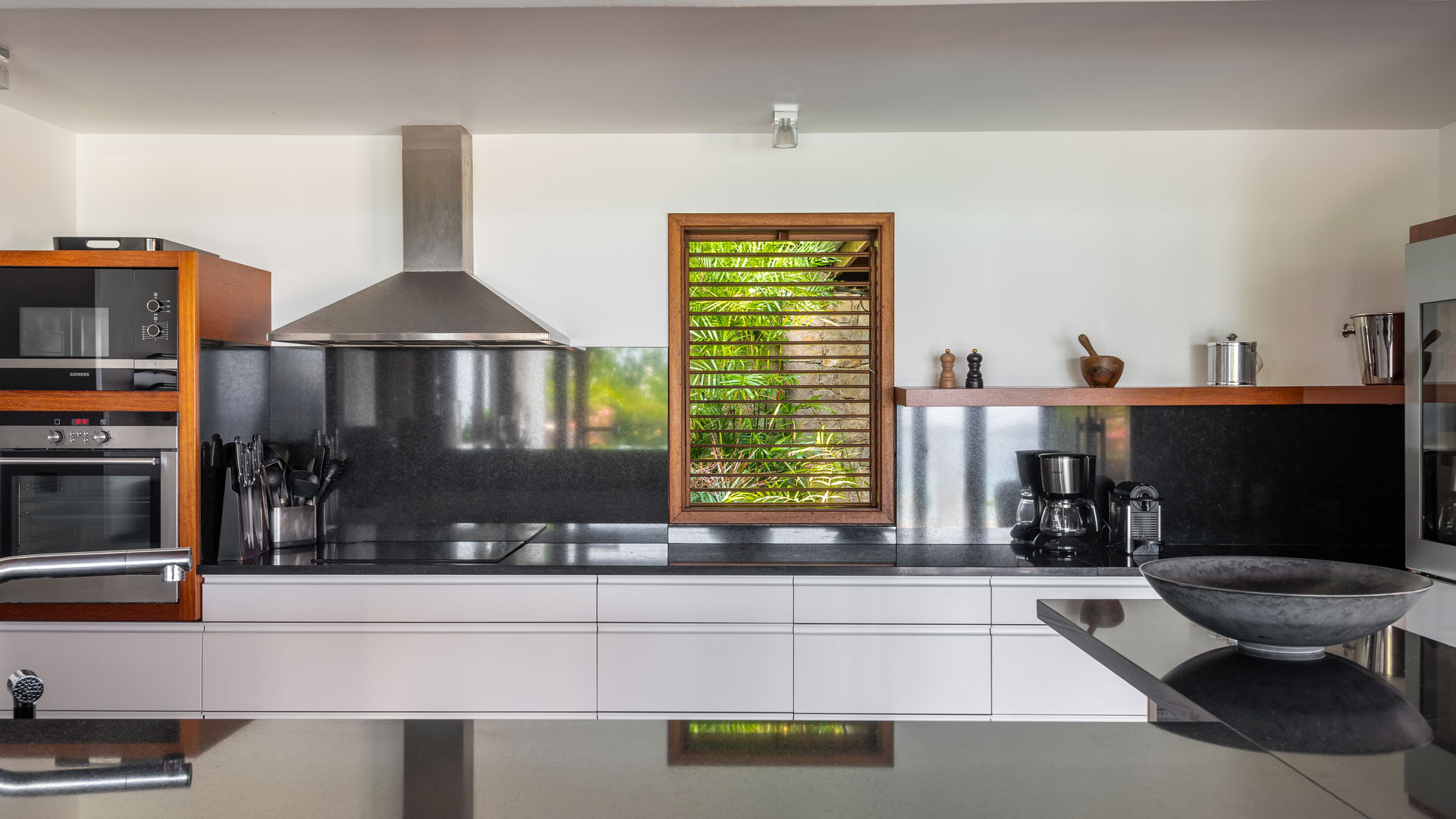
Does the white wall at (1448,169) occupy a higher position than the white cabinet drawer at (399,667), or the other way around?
the white wall at (1448,169)

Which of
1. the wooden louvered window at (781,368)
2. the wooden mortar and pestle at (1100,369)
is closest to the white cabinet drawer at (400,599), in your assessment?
the wooden louvered window at (781,368)

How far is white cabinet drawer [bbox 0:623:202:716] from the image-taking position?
108 inches

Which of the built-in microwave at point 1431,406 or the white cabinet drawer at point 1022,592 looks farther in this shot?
the white cabinet drawer at point 1022,592


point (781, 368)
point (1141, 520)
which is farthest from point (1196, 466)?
point (781, 368)

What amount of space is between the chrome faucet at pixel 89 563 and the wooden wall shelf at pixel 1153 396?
233cm

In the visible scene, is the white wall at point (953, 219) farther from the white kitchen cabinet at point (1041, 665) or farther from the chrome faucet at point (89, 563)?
the chrome faucet at point (89, 563)

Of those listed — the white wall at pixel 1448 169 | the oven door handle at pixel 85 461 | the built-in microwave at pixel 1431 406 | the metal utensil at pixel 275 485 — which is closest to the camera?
the built-in microwave at pixel 1431 406

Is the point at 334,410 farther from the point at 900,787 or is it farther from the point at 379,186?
the point at 900,787

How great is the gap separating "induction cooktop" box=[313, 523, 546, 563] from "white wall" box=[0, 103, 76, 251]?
1516mm

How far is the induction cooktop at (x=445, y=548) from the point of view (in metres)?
2.89

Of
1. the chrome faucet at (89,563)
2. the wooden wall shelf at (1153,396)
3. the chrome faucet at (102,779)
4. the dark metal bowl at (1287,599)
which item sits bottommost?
the chrome faucet at (102,779)

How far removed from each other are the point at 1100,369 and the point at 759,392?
4.10 ft

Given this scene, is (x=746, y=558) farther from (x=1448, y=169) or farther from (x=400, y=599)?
(x=1448, y=169)

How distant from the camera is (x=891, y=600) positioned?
2.78 m
